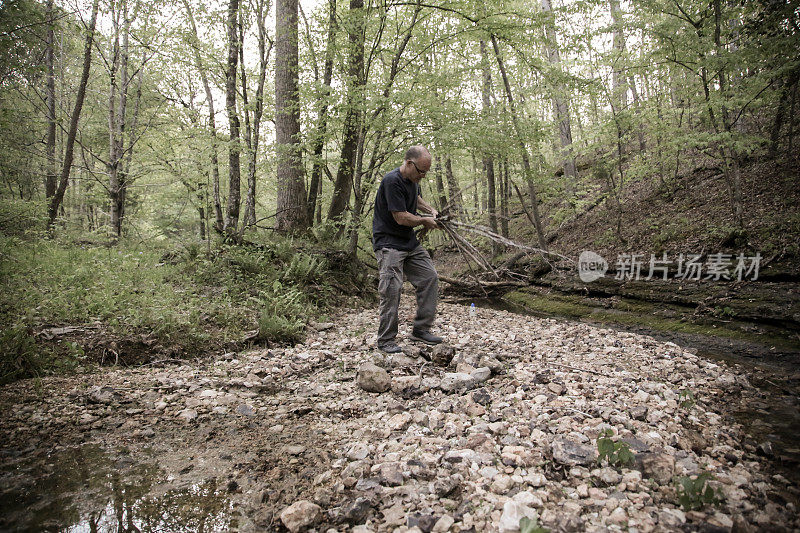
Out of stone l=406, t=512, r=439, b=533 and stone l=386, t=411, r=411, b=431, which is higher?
stone l=406, t=512, r=439, b=533

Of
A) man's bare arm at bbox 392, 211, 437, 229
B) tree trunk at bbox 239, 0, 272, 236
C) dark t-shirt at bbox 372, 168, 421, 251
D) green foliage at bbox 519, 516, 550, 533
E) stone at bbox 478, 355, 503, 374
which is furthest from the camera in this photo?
tree trunk at bbox 239, 0, 272, 236

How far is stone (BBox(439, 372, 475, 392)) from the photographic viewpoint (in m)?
3.50

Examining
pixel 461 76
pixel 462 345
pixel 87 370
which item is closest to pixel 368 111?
pixel 461 76

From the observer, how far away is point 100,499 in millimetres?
1962

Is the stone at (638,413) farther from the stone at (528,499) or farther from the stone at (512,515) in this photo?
the stone at (512,515)

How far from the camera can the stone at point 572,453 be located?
2242 mm

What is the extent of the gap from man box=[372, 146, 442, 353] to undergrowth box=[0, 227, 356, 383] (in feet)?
5.11

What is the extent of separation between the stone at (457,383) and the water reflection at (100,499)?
204 cm

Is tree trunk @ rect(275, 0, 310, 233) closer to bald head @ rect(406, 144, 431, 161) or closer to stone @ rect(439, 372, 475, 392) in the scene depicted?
bald head @ rect(406, 144, 431, 161)

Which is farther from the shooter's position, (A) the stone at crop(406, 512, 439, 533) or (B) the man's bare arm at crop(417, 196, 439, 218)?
(B) the man's bare arm at crop(417, 196, 439, 218)

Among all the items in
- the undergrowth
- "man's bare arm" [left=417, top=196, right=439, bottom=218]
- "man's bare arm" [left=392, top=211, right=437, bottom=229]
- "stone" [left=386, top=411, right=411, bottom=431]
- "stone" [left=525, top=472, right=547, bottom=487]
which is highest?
"man's bare arm" [left=417, top=196, right=439, bottom=218]

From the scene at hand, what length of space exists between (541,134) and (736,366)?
5.63 metres

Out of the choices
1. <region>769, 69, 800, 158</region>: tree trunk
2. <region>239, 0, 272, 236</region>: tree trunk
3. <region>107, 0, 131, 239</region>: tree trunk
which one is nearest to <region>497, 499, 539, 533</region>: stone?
<region>239, 0, 272, 236</region>: tree trunk

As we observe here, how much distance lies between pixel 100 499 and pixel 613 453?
9.49ft
